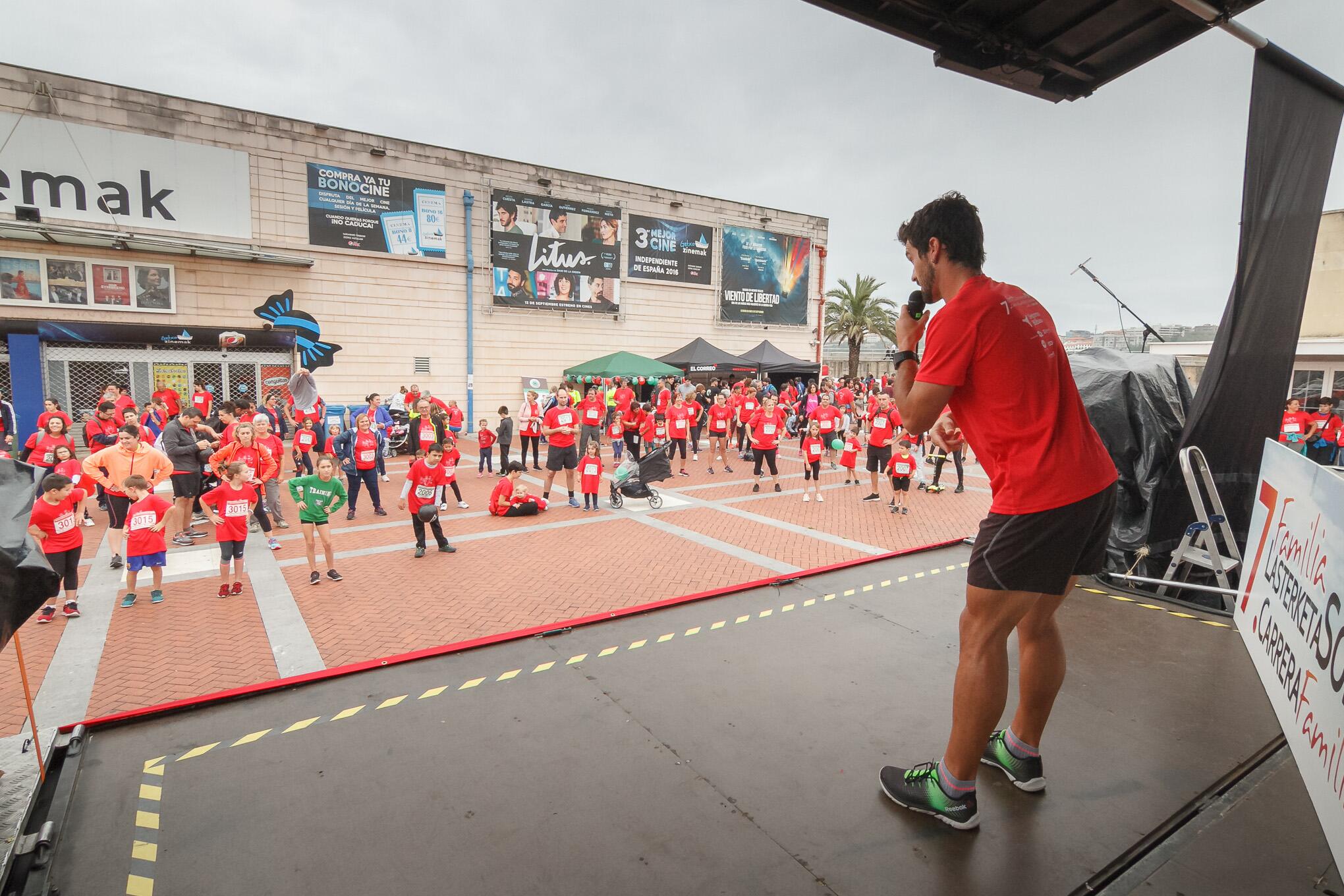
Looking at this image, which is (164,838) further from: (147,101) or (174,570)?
(147,101)

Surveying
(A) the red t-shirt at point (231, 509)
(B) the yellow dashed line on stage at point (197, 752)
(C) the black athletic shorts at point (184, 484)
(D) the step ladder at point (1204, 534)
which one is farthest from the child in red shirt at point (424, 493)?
(D) the step ladder at point (1204, 534)

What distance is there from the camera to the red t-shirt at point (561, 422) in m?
10.7

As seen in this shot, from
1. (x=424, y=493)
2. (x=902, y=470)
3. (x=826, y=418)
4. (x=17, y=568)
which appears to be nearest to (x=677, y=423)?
(x=826, y=418)

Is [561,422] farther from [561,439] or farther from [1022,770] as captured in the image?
[1022,770]

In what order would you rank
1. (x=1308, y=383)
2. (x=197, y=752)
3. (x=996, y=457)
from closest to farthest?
(x=996, y=457) → (x=197, y=752) → (x=1308, y=383)

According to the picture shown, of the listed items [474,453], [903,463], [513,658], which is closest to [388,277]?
[474,453]

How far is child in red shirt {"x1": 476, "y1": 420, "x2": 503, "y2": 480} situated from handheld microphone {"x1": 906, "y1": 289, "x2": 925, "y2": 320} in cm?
1126

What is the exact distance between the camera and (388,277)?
1897cm

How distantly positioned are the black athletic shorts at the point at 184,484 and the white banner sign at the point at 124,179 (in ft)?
38.4

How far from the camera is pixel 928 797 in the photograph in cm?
241

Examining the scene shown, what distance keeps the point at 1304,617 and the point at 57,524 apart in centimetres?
849

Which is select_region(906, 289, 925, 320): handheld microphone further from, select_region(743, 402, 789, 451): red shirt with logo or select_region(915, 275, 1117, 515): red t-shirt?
select_region(743, 402, 789, 451): red shirt with logo

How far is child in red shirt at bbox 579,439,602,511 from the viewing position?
10398 mm

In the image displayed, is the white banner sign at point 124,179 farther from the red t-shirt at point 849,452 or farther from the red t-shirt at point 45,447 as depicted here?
the red t-shirt at point 849,452
